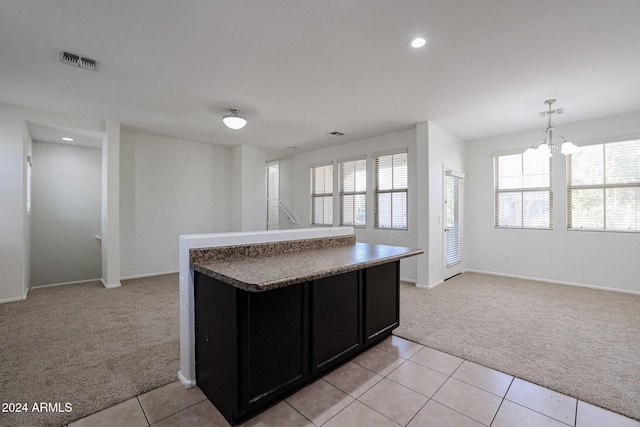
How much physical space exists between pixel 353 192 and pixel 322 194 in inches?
35.2

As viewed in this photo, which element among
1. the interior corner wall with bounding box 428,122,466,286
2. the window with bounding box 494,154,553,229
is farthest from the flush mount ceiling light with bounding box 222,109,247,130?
the window with bounding box 494,154,553,229

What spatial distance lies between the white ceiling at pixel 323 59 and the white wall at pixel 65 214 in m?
1.47

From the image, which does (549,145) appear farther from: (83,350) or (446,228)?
(83,350)

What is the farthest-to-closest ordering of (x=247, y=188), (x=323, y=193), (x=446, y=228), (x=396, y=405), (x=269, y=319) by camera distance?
(x=323, y=193)
(x=247, y=188)
(x=446, y=228)
(x=396, y=405)
(x=269, y=319)

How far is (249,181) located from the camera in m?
6.30

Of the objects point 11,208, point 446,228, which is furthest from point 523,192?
point 11,208

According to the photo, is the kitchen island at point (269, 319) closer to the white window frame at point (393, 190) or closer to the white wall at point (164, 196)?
the white window frame at point (393, 190)

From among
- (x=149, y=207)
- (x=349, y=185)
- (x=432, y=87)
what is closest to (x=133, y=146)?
(x=149, y=207)

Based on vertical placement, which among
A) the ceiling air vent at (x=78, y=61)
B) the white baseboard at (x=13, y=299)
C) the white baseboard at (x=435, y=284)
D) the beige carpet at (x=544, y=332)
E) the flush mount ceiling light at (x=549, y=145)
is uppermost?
the ceiling air vent at (x=78, y=61)

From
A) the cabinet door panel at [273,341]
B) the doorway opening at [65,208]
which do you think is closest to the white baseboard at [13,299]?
the doorway opening at [65,208]

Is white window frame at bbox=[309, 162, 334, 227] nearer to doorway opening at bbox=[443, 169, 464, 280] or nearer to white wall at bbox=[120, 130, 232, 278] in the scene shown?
white wall at bbox=[120, 130, 232, 278]

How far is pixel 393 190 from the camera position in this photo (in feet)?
17.5

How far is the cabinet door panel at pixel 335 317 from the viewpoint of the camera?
6.68 ft

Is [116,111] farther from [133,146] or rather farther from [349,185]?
[349,185]
